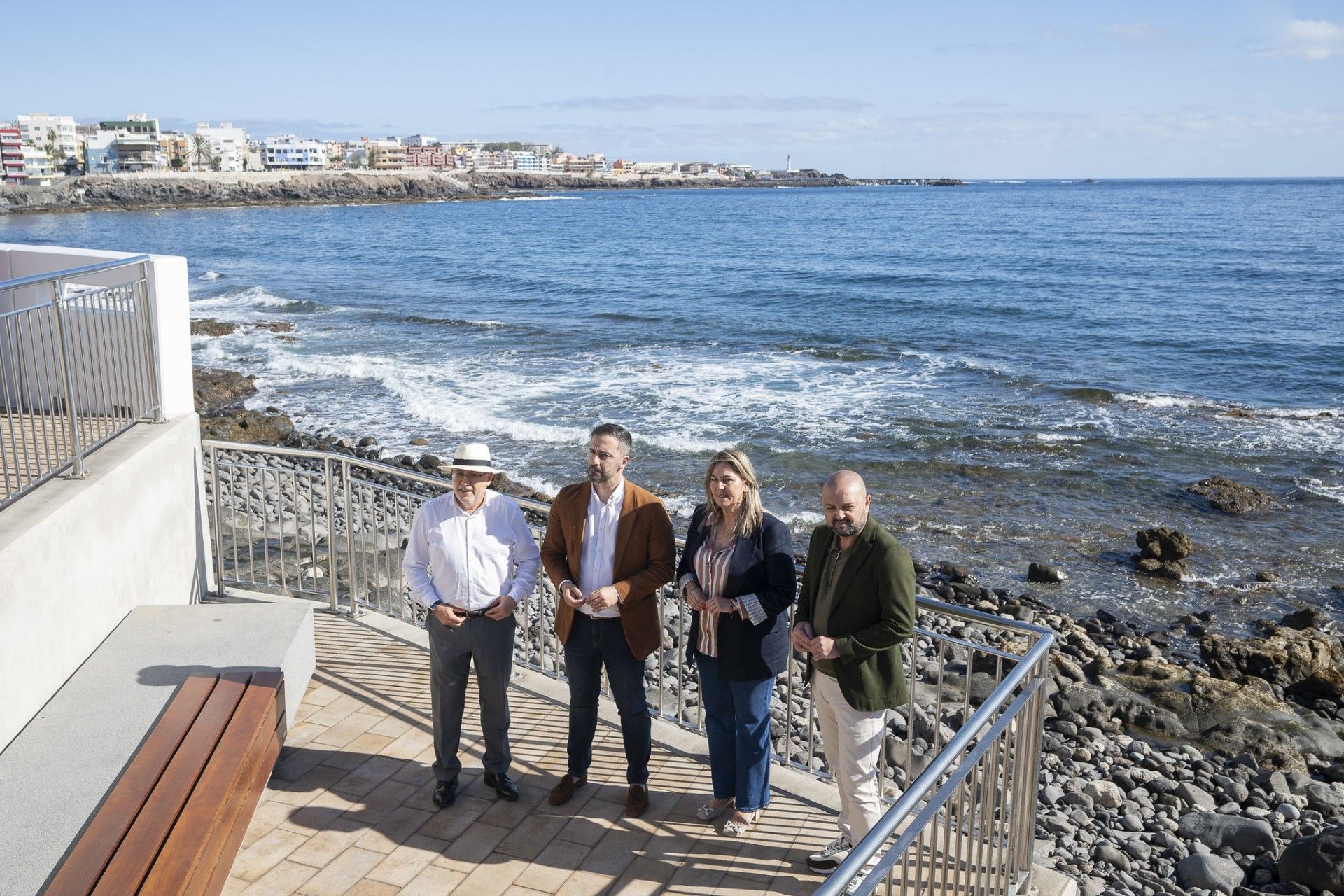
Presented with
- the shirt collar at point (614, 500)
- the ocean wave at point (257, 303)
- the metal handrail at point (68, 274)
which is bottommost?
the ocean wave at point (257, 303)

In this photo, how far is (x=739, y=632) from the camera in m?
4.83

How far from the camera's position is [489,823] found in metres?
5.06

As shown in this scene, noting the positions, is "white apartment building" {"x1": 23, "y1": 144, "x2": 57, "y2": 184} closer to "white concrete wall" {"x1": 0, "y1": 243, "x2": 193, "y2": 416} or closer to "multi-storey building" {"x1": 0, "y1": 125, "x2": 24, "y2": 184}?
"multi-storey building" {"x1": 0, "y1": 125, "x2": 24, "y2": 184}

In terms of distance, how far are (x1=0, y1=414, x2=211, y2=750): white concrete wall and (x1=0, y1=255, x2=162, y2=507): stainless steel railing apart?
0.15 metres

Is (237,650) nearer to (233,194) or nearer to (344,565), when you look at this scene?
(344,565)

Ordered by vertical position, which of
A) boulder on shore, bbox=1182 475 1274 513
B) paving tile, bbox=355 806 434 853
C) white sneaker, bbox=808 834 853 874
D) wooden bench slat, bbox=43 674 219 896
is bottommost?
boulder on shore, bbox=1182 475 1274 513

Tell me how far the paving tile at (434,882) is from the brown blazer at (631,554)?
3.86ft

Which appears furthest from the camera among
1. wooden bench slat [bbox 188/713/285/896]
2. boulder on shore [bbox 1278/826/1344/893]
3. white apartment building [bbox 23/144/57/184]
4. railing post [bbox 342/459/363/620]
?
white apartment building [bbox 23/144/57/184]

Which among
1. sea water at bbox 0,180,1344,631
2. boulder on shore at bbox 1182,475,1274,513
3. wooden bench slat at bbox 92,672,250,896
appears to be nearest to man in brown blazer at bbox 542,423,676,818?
wooden bench slat at bbox 92,672,250,896

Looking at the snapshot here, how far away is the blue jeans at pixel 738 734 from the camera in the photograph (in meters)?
4.94

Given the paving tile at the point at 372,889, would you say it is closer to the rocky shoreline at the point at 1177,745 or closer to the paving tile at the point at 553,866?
the paving tile at the point at 553,866

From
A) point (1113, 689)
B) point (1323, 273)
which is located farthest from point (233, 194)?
point (1113, 689)

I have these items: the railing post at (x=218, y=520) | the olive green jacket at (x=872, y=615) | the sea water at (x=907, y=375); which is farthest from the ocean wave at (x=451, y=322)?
the olive green jacket at (x=872, y=615)

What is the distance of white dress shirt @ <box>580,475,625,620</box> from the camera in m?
5.09
